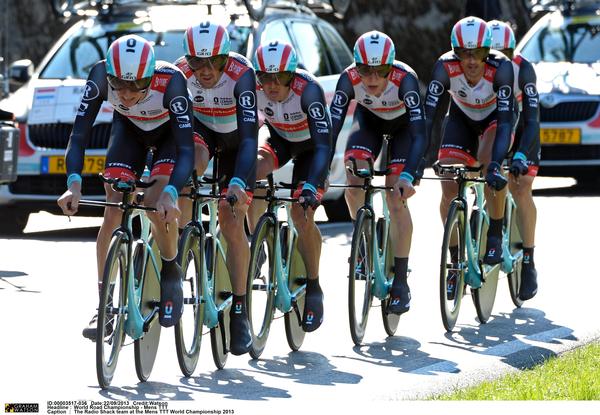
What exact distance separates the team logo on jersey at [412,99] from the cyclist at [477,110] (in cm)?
30

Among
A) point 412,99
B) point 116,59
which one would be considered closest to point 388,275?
point 412,99

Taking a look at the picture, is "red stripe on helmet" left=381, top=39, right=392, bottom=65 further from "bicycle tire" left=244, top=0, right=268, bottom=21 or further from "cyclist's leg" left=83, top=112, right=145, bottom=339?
"bicycle tire" left=244, top=0, right=268, bottom=21

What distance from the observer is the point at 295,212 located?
10.0m

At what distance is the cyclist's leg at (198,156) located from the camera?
31.9 ft

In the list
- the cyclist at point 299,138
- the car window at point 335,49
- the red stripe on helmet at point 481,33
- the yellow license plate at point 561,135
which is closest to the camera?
the cyclist at point 299,138

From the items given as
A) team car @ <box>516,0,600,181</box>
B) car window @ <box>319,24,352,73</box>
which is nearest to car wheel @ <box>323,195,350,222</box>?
car window @ <box>319,24,352,73</box>

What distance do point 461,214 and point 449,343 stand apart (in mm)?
1032

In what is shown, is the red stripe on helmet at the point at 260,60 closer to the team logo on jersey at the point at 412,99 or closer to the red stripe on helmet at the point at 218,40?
the red stripe on helmet at the point at 218,40

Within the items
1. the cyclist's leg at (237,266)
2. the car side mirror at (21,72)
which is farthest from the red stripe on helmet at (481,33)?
the car side mirror at (21,72)

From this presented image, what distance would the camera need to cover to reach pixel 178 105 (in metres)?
8.90

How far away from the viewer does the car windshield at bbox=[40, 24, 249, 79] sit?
15477mm

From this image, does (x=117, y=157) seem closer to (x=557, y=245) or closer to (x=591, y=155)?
(x=557, y=245)

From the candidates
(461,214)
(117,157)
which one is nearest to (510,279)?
(461,214)

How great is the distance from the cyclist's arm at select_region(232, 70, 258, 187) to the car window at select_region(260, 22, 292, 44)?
6.09 meters
